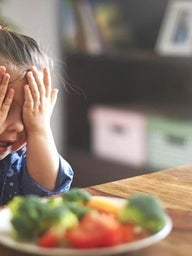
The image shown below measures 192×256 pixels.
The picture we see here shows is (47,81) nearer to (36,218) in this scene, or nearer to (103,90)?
(36,218)

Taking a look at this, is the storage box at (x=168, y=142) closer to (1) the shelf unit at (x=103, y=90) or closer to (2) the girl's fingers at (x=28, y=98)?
(1) the shelf unit at (x=103, y=90)

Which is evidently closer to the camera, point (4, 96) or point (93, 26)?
point (4, 96)

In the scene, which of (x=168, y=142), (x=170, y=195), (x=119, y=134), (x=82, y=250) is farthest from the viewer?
(x=119, y=134)

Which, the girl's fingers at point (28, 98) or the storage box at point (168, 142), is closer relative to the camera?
the girl's fingers at point (28, 98)

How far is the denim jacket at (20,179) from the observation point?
1.10 metres

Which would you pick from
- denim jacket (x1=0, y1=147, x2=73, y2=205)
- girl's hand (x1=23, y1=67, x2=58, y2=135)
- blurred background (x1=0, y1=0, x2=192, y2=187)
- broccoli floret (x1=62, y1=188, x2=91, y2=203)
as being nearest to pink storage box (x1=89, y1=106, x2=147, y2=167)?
blurred background (x1=0, y1=0, x2=192, y2=187)

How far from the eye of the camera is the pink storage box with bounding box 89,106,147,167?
2.80m

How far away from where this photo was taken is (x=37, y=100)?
104 cm

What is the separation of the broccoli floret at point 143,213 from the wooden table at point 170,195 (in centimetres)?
3

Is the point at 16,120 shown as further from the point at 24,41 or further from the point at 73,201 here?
the point at 73,201

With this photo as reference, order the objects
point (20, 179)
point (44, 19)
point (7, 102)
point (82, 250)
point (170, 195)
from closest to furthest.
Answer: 1. point (82, 250)
2. point (170, 195)
3. point (7, 102)
4. point (20, 179)
5. point (44, 19)

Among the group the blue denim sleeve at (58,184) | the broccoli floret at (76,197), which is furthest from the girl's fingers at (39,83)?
the broccoli floret at (76,197)

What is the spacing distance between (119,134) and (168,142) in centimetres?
26

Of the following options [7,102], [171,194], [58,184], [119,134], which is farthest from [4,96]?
[119,134]
